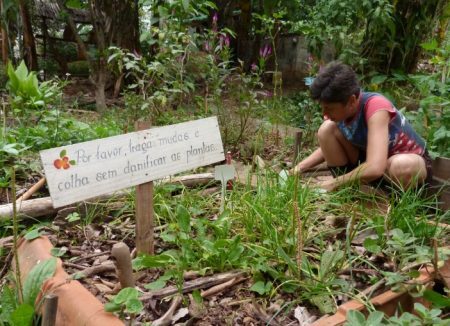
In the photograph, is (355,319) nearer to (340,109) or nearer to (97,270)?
(97,270)

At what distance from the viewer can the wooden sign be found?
1.35m

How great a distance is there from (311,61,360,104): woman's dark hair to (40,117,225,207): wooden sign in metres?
0.89

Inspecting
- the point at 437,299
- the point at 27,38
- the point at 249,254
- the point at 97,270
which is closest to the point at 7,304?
the point at 97,270

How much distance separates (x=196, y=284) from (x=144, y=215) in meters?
0.32

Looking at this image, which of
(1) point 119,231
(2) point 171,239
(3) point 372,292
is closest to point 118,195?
(1) point 119,231

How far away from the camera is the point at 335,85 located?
235cm

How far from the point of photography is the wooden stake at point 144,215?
1.56 m

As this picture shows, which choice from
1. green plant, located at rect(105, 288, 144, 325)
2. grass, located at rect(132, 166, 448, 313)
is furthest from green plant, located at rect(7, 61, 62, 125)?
green plant, located at rect(105, 288, 144, 325)

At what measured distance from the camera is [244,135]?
3941mm

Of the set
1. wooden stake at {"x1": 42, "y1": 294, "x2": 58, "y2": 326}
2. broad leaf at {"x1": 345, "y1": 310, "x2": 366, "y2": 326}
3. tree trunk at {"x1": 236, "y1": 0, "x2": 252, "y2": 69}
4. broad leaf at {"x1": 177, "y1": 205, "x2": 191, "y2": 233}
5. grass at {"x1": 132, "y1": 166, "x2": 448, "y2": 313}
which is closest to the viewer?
wooden stake at {"x1": 42, "y1": 294, "x2": 58, "y2": 326}

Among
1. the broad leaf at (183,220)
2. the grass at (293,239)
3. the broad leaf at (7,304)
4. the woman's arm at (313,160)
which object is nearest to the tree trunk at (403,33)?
the woman's arm at (313,160)

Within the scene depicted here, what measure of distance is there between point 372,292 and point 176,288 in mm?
658

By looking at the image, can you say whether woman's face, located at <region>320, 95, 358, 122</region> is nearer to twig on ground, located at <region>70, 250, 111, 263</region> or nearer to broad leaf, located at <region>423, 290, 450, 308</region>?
broad leaf, located at <region>423, 290, 450, 308</region>

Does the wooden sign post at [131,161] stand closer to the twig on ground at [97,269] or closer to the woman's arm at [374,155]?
the twig on ground at [97,269]
